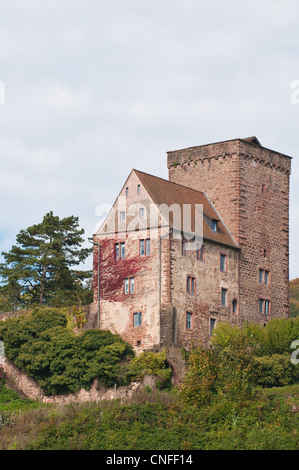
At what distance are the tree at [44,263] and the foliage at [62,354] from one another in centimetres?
1030

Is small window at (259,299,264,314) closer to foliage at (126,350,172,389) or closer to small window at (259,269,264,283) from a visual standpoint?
small window at (259,269,264,283)

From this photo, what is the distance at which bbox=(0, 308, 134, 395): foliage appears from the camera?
5525 centimetres

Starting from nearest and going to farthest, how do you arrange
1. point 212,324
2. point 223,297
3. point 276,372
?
point 276,372 < point 212,324 < point 223,297

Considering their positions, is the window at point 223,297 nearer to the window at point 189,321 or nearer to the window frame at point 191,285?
the window frame at point 191,285

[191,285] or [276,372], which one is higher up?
[191,285]

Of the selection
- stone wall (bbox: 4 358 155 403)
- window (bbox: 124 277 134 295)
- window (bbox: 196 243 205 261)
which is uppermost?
window (bbox: 196 243 205 261)

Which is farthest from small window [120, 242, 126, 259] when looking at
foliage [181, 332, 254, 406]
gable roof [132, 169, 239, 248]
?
foliage [181, 332, 254, 406]

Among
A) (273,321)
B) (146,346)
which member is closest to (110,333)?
(146,346)

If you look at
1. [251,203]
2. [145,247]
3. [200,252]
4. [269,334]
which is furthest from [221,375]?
[251,203]

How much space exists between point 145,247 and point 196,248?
2904 millimetres

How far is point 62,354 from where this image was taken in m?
56.2

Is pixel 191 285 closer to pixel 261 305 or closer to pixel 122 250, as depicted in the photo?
pixel 122 250

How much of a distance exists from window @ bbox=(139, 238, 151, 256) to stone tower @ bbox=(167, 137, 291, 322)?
638cm

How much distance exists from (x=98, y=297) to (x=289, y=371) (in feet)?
38.8
